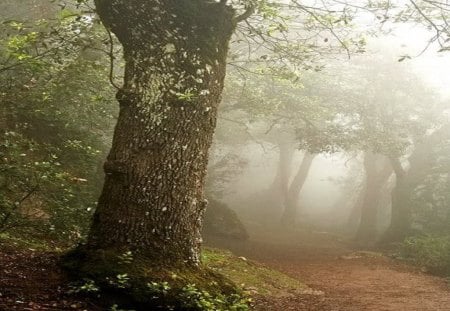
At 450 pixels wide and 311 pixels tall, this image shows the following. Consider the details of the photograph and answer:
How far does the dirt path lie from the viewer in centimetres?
859

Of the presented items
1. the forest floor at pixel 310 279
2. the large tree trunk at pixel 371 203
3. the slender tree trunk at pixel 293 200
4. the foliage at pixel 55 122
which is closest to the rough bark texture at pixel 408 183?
the large tree trunk at pixel 371 203

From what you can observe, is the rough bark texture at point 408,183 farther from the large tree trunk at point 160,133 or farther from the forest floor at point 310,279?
the large tree trunk at point 160,133

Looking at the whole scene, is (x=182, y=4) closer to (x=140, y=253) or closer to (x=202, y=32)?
(x=202, y=32)

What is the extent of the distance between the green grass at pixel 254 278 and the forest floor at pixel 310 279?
0.26 meters

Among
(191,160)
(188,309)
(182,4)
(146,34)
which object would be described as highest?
(182,4)

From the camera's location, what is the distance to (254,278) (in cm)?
920

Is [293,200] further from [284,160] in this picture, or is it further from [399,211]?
[399,211]

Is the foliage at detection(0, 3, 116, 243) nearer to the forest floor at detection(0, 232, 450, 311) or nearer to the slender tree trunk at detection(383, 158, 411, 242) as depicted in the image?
the forest floor at detection(0, 232, 450, 311)

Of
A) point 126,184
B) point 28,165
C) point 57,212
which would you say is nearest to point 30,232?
point 57,212

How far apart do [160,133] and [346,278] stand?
364 inches

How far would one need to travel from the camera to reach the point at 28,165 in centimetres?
632

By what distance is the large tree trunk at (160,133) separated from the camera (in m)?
4.93

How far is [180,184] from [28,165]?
257cm

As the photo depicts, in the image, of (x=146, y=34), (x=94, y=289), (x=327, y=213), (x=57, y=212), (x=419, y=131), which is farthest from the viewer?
(x=327, y=213)
